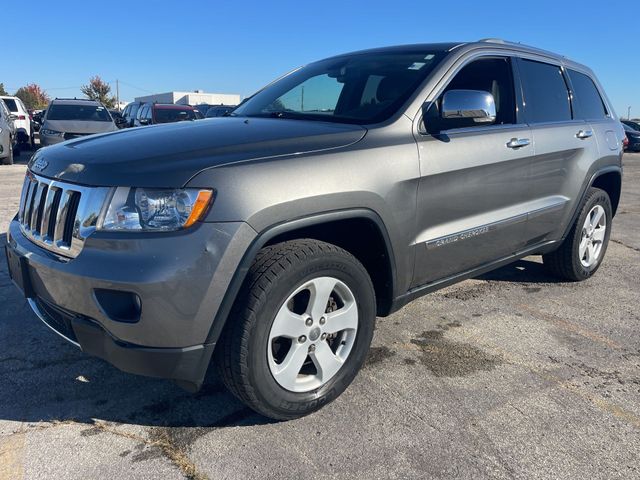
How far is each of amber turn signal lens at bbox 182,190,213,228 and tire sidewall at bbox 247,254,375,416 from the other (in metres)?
0.42

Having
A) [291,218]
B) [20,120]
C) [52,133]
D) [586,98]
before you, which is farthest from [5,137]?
[291,218]

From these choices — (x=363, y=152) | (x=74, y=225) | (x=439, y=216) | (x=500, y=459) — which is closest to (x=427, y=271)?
(x=439, y=216)

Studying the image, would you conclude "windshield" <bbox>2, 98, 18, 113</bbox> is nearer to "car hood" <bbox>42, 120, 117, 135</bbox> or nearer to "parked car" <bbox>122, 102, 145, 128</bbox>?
"parked car" <bbox>122, 102, 145, 128</bbox>

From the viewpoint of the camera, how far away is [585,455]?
2.35 meters

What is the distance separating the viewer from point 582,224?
4.45 m

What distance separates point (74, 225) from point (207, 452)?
1116 mm

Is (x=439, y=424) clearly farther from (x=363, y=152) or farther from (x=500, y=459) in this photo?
(x=363, y=152)

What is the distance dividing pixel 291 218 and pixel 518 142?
76.6 inches

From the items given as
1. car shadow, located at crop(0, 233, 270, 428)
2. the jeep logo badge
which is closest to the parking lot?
car shadow, located at crop(0, 233, 270, 428)

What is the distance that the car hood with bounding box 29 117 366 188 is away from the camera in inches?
86.3

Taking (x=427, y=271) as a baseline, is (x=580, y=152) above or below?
above

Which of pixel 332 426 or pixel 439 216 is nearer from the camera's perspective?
pixel 332 426

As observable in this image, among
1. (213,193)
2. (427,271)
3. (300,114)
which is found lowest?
(427,271)

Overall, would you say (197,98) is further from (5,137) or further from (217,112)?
(217,112)
